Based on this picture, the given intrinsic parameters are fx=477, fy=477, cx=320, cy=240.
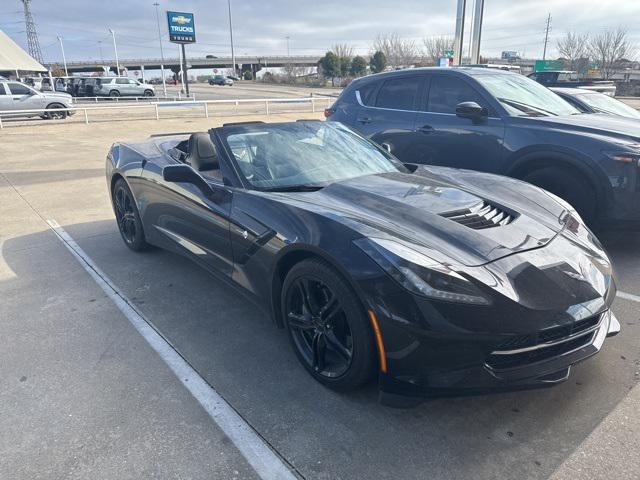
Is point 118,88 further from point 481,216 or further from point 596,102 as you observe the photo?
point 481,216

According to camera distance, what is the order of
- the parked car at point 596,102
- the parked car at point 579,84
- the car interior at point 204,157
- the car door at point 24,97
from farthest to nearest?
the car door at point 24,97 → the parked car at point 579,84 → the parked car at point 596,102 → the car interior at point 204,157

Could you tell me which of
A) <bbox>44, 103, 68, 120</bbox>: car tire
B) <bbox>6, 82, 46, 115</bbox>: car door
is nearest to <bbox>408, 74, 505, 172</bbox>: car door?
<bbox>44, 103, 68, 120</bbox>: car tire

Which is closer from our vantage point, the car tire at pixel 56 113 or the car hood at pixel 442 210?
the car hood at pixel 442 210

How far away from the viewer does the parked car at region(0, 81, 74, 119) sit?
63.2ft

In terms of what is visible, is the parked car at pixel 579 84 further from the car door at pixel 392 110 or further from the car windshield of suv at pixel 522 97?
the car door at pixel 392 110

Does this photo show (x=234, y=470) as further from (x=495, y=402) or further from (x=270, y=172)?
(x=270, y=172)

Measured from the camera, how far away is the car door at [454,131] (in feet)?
17.0

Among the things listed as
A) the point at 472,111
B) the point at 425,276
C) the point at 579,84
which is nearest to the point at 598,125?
the point at 472,111

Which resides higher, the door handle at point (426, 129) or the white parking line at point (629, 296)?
the door handle at point (426, 129)

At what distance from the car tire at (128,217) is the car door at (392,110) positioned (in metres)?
3.06

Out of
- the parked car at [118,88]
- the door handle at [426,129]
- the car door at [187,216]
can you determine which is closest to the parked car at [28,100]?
the car door at [187,216]

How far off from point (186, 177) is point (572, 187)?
3615 millimetres

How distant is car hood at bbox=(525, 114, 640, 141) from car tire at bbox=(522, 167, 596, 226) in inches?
17.3

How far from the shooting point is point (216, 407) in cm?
249
